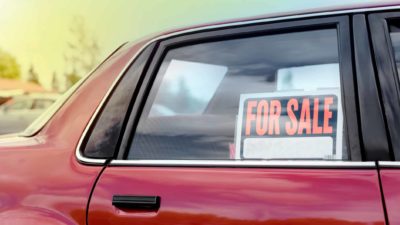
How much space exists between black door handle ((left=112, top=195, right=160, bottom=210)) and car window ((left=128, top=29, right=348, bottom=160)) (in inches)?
6.5

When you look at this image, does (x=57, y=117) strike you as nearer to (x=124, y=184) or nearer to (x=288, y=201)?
(x=124, y=184)

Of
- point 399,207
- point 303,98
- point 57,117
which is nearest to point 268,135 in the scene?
point 303,98

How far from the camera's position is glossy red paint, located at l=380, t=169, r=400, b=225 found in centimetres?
156

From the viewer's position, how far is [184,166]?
73.4 inches

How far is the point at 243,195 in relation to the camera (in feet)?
5.66

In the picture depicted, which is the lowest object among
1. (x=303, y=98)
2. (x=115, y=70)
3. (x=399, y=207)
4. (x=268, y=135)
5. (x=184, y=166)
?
(x=399, y=207)

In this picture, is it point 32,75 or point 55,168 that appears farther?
point 32,75

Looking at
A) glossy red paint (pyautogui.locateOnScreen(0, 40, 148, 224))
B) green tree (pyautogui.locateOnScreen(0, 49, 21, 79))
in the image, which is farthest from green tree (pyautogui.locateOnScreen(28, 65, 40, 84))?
glossy red paint (pyautogui.locateOnScreen(0, 40, 148, 224))

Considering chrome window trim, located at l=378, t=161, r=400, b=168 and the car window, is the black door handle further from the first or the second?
chrome window trim, located at l=378, t=161, r=400, b=168

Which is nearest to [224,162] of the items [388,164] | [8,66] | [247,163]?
[247,163]

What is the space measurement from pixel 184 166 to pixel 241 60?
44 cm

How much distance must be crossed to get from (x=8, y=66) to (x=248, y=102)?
44.0 feet

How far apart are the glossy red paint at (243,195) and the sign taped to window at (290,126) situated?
0.08m

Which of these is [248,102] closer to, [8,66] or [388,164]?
A: [388,164]
